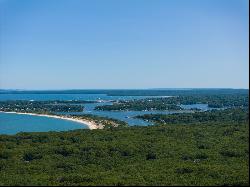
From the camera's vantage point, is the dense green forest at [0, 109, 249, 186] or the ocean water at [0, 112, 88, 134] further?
the ocean water at [0, 112, 88, 134]

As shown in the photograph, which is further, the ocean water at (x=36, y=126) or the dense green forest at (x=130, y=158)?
the ocean water at (x=36, y=126)

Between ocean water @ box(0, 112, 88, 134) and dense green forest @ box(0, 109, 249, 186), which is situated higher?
dense green forest @ box(0, 109, 249, 186)

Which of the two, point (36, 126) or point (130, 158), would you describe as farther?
point (36, 126)

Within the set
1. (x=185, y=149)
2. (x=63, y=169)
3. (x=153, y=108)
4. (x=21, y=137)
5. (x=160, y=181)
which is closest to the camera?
(x=160, y=181)

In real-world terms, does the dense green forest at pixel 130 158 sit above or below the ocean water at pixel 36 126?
above

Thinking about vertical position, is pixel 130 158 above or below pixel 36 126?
above

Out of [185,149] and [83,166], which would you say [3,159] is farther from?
[185,149]

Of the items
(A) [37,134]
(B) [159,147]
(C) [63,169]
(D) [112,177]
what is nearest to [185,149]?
(B) [159,147]

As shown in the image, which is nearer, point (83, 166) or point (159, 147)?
point (83, 166)
